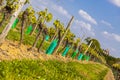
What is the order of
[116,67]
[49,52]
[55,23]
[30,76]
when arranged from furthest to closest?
[116,67] < [55,23] < [49,52] < [30,76]

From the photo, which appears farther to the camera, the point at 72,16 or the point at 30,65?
the point at 72,16

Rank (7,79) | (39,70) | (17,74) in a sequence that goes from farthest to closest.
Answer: (39,70) < (17,74) < (7,79)

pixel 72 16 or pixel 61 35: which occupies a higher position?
pixel 72 16

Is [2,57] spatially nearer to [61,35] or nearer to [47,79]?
[47,79]

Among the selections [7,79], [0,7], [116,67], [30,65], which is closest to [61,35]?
[30,65]

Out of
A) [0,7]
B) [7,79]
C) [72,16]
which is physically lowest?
[7,79]

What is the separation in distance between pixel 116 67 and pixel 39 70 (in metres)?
69.4

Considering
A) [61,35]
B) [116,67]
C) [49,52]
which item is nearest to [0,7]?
[49,52]

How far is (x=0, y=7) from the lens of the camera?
1318cm

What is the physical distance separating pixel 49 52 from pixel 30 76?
1266cm

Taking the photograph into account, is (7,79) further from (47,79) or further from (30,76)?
(47,79)

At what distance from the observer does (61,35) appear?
2869 centimetres

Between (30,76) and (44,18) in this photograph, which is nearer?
(30,76)

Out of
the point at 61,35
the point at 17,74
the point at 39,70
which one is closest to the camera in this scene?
the point at 17,74
